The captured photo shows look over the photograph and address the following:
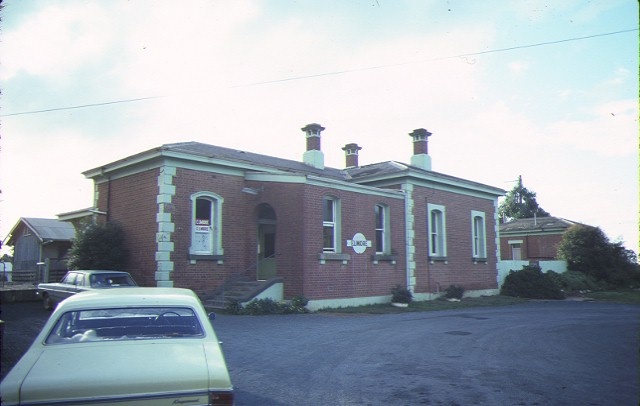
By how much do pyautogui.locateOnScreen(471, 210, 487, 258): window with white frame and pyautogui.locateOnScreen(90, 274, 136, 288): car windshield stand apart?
1751 cm

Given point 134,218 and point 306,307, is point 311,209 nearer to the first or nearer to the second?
point 306,307

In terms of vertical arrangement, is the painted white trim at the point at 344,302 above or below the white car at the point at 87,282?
below

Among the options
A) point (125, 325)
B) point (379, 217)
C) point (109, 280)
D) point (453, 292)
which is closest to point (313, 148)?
point (379, 217)

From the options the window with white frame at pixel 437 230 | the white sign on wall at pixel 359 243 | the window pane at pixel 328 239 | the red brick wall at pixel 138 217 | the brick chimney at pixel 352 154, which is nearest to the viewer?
the red brick wall at pixel 138 217

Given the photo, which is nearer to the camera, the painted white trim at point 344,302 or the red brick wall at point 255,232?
the red brick wall at point 255,232

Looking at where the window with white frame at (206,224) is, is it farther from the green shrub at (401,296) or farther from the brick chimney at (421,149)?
the brick chimney at (421,149)

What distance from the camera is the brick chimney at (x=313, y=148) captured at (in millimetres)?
23156

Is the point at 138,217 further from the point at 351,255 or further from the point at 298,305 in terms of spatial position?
the point at 351,255

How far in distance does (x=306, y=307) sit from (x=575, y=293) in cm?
1799

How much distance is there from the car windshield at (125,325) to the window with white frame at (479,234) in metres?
22.1

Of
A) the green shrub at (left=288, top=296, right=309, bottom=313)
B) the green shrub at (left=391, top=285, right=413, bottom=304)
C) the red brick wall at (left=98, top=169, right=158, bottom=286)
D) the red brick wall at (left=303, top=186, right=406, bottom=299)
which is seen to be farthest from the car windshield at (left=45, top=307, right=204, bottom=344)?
the green shrub at (left=391, top=285, right=413, bottom=304)

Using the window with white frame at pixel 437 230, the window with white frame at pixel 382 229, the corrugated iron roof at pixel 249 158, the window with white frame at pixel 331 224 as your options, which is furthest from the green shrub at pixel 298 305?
the window with white frame at pixel 437 230

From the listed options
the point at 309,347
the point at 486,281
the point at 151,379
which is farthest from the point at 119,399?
the point at 486,281

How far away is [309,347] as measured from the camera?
9203mm
